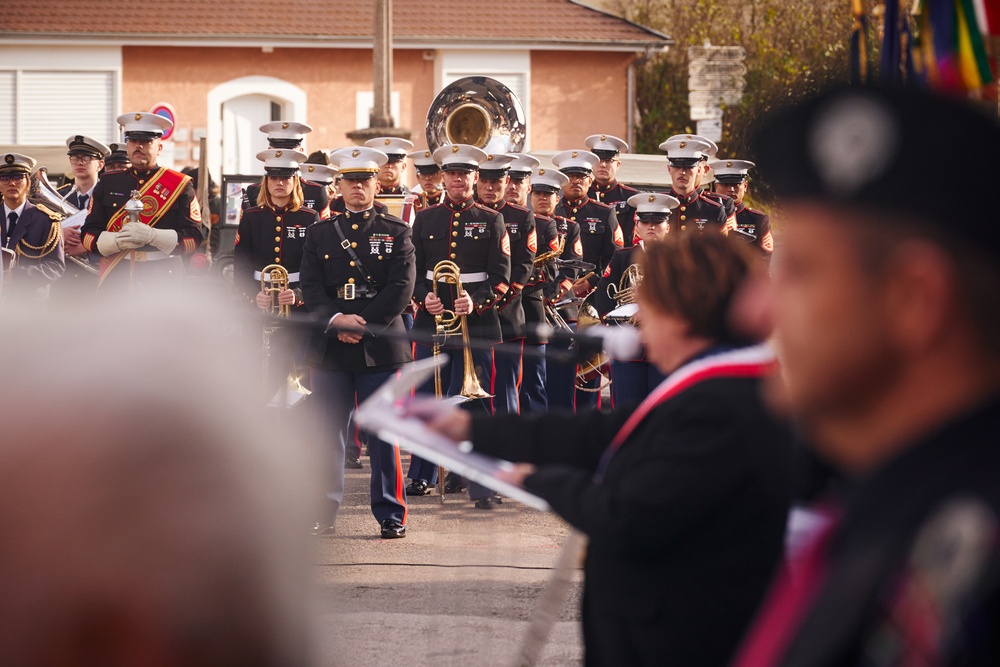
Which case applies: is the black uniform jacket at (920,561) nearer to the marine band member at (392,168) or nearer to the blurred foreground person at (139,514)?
the blurred foreground person at (139,514)

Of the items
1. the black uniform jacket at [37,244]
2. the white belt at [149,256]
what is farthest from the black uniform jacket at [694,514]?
the black uniform jacket at [37,244]

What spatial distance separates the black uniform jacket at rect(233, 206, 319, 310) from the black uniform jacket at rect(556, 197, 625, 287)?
9.43ft

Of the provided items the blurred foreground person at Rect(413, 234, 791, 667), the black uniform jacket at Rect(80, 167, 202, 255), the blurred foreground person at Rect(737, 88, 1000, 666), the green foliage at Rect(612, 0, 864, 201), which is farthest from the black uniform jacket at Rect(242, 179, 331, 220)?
the green foliage at Rect(612, 0, 864, 201)

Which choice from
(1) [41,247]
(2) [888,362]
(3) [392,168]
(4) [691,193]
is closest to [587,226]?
(4) [691,193]

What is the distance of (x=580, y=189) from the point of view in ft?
38.9

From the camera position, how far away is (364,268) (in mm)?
7758

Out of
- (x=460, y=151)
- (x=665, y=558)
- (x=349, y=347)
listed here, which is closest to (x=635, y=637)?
(x=665, y=558)

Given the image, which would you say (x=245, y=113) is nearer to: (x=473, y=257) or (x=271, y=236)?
(x=271, y=236)

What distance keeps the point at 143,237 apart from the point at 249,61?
58.1 ft

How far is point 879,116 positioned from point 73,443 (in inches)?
31.1

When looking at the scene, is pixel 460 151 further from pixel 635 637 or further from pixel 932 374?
pixel 932 374

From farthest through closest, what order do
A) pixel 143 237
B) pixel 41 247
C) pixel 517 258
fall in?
1. pixel 41 247
2. pixel 143 237
3. pixel 517 258

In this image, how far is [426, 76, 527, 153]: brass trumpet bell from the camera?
14211 millimetres

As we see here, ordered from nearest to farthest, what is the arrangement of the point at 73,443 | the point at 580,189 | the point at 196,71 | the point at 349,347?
the point at 73,443
the point at 349,347
the point at 580,189
the point at 196,71
